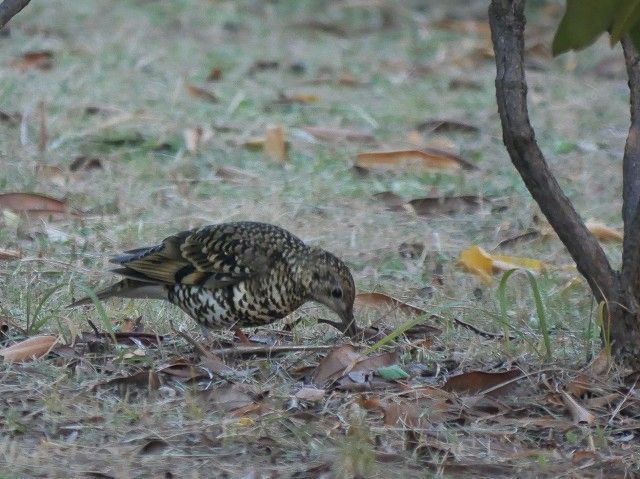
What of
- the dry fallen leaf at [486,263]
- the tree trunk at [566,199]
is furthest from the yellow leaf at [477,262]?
the tree trunk at [566,199]

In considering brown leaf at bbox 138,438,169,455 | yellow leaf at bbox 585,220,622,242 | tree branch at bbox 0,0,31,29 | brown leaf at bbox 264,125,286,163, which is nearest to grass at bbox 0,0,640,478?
brown leaf at bbox 138,438,169,455

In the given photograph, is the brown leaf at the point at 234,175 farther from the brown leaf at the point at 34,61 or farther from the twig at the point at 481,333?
the twig at the point at 481,333

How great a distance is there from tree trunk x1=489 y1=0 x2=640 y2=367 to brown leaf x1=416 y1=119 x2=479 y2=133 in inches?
186

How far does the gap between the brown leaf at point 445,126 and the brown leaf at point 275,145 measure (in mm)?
1204

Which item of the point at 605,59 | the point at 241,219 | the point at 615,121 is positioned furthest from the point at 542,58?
the point at 241,219

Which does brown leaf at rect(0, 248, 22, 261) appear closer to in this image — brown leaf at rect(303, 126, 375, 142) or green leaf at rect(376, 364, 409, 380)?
green leaf at rect(376, 364, 409, 380)

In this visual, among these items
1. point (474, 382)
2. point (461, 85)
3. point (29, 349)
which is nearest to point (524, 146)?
point (474, 382)

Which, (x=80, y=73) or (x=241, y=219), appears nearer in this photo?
(x=241, y=219)

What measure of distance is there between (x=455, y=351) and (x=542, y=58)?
22.4 ft

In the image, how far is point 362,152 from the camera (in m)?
8.34

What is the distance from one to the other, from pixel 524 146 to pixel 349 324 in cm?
114

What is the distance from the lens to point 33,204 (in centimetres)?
689

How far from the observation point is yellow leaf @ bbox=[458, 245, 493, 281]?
637 centimetres

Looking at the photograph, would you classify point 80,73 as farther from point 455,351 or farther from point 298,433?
point 298,433
